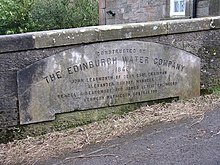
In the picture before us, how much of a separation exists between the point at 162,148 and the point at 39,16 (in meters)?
9.38

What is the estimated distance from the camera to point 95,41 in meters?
4.40

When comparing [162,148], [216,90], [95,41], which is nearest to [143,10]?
[216,90]

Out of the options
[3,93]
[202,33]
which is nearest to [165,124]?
[202,33]

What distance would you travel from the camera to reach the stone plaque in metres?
4.24

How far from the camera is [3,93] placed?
4141mm

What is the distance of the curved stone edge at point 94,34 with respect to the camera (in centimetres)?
410

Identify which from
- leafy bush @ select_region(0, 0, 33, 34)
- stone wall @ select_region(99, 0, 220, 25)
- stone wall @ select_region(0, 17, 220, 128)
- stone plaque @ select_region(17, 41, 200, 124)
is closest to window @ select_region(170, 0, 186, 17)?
stone wall @ select_region(99, 0, 220, 25)

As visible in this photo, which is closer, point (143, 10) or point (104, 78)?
point (104, 78)

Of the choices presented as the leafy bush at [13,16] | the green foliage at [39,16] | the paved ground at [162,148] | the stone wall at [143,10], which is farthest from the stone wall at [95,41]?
the leafy bush at [13,16]

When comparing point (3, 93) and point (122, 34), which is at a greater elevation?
point (122, 34)

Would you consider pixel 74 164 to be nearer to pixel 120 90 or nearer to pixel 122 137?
pixel 122 137

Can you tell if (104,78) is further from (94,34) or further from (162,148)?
(162,148)

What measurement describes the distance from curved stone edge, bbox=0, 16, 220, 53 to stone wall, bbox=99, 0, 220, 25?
7.96 feet

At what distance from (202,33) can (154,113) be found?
1373 mm
